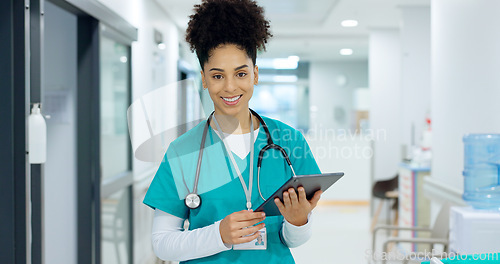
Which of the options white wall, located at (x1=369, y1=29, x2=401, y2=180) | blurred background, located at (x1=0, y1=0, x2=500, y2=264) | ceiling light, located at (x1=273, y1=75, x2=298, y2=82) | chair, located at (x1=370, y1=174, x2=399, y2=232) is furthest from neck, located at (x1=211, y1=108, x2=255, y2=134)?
ceiling light, located at (x1=273, y1=75, x2=298, y2=82)

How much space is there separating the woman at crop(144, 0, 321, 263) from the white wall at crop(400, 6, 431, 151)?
13.6 ft

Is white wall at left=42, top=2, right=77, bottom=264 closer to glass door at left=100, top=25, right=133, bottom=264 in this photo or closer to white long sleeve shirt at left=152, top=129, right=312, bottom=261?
glass door at left=100, top=25, right=133, bottom=264

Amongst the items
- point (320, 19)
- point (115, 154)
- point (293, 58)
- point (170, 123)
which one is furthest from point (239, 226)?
point (293, 58)

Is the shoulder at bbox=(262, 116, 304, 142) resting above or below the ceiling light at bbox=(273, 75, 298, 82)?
below

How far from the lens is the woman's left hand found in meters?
1.07

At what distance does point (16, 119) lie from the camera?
1983 millimetres

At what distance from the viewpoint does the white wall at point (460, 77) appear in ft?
8.30

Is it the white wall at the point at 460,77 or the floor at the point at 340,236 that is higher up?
the white wall at the point at 460,77

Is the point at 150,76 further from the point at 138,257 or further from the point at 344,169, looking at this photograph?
the point at 344,169

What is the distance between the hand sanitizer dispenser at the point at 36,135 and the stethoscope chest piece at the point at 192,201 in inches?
43.7

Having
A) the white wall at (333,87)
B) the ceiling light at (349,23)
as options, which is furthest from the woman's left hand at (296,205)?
the white wall at (333,87)

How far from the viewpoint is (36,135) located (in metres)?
2.01

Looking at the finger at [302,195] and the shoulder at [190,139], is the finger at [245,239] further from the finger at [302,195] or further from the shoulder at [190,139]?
the shoulder at [190,139]

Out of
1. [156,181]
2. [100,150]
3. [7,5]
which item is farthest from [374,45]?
[156,181]
